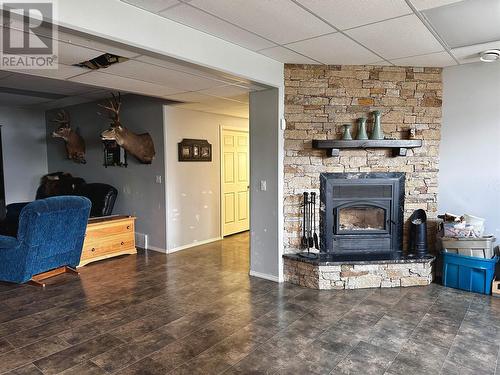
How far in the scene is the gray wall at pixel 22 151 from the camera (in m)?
7.07

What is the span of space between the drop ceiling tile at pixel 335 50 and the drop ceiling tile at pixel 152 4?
1279mm

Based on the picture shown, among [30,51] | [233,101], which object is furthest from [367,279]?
[30,51]

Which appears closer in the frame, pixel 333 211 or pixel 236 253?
pixel 333 211

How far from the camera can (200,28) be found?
2.86 metres

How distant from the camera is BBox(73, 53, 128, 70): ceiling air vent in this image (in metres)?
3.03

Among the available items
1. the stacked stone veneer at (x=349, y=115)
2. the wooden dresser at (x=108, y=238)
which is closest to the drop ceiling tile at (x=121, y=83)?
the stacked stone veneer at (x=349, y=115)

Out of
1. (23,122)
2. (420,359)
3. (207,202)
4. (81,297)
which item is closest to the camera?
(420,359)

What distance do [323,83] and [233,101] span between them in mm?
1426

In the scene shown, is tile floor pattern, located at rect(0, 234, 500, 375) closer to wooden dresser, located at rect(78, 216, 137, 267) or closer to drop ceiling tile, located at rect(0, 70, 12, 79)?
wooden dresser, located at rect(78, 216, 137, 267)

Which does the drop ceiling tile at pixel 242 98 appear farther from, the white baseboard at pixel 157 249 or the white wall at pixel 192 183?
the white baseboard at pixel 157 249

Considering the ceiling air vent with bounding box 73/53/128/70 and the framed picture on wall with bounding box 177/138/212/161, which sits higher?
the ceiling air vent with bounding box 73/53/128/70

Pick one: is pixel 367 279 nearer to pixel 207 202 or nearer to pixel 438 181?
pixel 438 181

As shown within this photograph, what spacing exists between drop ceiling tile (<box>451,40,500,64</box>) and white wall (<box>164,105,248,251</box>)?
3749 millimetres

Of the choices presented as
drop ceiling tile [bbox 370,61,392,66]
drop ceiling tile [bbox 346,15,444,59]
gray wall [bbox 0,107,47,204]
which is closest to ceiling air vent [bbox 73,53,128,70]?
drop ceiling tile [bbox 346,15,444,59]
